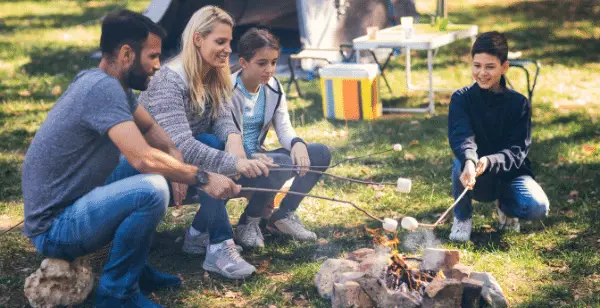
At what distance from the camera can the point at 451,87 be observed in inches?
315

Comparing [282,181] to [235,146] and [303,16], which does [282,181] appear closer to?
[235,146]

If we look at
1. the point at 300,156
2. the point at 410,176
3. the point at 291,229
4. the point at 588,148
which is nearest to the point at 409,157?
the point at 410,176

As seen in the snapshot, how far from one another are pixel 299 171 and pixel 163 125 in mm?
806

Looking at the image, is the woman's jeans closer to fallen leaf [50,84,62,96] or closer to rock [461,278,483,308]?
rock [461,278,483,308]

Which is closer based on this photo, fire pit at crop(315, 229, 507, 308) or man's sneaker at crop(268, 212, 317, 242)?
fire pit at crop(315, 229, 507, 308)

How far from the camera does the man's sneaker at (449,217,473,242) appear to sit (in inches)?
173

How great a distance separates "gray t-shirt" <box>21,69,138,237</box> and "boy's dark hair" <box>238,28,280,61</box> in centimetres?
109

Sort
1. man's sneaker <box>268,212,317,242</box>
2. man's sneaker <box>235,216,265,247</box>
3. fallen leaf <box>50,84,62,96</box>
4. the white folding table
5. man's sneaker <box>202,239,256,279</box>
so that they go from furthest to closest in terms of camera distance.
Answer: fallen leaf <box>50,84,62,96</box>
the white folding table
man's sneaker <box>268,212,317,242</box>
man's sneaker <box>235,216,265,247</box>
man's sneaker <box>202,239,256,279</box>

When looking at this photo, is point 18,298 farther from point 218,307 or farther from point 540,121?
point 540,121

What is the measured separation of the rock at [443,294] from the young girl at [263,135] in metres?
1.18

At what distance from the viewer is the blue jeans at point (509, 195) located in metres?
4.20

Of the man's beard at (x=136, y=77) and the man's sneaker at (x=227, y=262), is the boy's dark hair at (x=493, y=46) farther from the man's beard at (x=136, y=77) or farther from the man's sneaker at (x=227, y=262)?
the man's beard at (x=136, y=77)

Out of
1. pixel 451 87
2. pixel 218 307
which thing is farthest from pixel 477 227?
pixel 451 87

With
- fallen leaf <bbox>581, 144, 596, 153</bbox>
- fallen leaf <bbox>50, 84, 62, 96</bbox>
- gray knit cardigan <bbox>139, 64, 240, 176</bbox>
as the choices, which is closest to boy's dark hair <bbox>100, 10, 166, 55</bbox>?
gray knit cardigan <bbox>139, 64, 240, 176</bbox>
